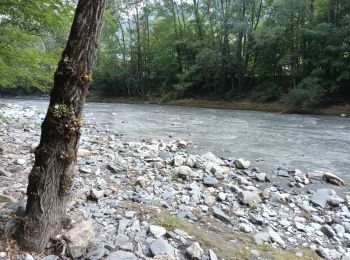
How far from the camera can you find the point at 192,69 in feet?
98.1

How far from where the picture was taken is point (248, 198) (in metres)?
4.76

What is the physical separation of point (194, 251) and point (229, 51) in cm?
2709

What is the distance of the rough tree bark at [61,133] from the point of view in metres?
2.62

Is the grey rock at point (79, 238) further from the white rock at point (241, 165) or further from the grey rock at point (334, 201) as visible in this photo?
the white rock at point (241, 165)

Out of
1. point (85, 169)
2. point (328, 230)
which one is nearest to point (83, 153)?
point (85, 169)

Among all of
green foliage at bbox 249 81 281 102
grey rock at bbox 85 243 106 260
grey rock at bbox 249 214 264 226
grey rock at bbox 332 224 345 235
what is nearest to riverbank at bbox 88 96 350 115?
green foliage at bbox 249 81 281 102

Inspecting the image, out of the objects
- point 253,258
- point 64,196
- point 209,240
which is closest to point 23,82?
point 64,196

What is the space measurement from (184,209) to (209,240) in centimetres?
90

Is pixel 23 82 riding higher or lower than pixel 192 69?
lower

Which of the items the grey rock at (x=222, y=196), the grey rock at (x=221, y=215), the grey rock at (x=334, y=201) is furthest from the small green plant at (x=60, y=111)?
the grey rock at (x=334, y=201)

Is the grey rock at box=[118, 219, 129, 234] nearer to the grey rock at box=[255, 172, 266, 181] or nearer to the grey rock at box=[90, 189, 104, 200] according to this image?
the grey rock at box=[90, 189, 104, 200]

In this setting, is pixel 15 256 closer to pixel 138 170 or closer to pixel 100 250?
pixel 100 250

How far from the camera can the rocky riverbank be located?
3035 mm

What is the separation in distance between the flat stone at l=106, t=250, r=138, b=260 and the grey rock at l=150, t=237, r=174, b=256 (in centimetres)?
20
